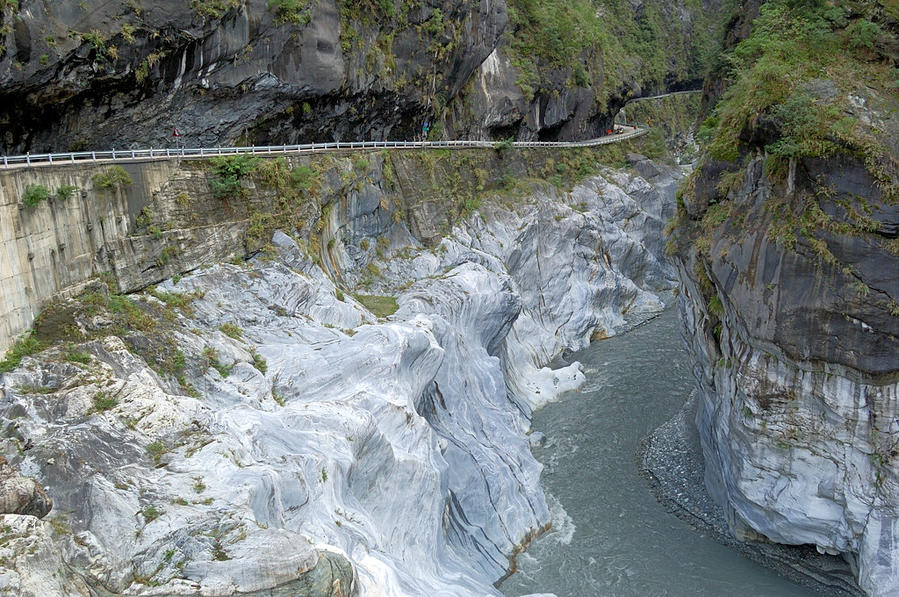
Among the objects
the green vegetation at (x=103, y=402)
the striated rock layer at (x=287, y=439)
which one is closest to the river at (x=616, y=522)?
the striated rock layer at (x=287, y=439)

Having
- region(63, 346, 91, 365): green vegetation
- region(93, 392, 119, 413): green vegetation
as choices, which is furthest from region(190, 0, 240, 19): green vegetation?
region(93, 392, 119, 413): green vegetation

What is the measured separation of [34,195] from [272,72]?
14.1 meters

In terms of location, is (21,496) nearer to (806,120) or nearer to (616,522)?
(616,522)

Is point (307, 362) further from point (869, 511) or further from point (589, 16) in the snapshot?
point (589, 16)

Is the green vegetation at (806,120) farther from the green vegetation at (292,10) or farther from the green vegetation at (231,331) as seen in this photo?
the green vegetation at (292,10)

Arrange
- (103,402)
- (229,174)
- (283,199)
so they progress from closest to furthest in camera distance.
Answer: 1. (103,402)
2. (229,174)
3. (283,199)

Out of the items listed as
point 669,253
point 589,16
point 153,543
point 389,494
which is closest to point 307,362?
point 389,494

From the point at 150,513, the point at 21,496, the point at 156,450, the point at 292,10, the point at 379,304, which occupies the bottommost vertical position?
the point at 379,304

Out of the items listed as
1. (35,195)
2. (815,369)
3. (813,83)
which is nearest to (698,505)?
(815,369)

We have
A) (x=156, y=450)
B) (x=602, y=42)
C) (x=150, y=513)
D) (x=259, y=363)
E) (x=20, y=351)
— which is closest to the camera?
(x=150, y=513)

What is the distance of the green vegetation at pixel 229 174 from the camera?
2692 cm

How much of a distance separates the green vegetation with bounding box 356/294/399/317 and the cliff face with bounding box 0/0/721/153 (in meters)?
9.36

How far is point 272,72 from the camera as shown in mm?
31469

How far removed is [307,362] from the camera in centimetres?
2281
